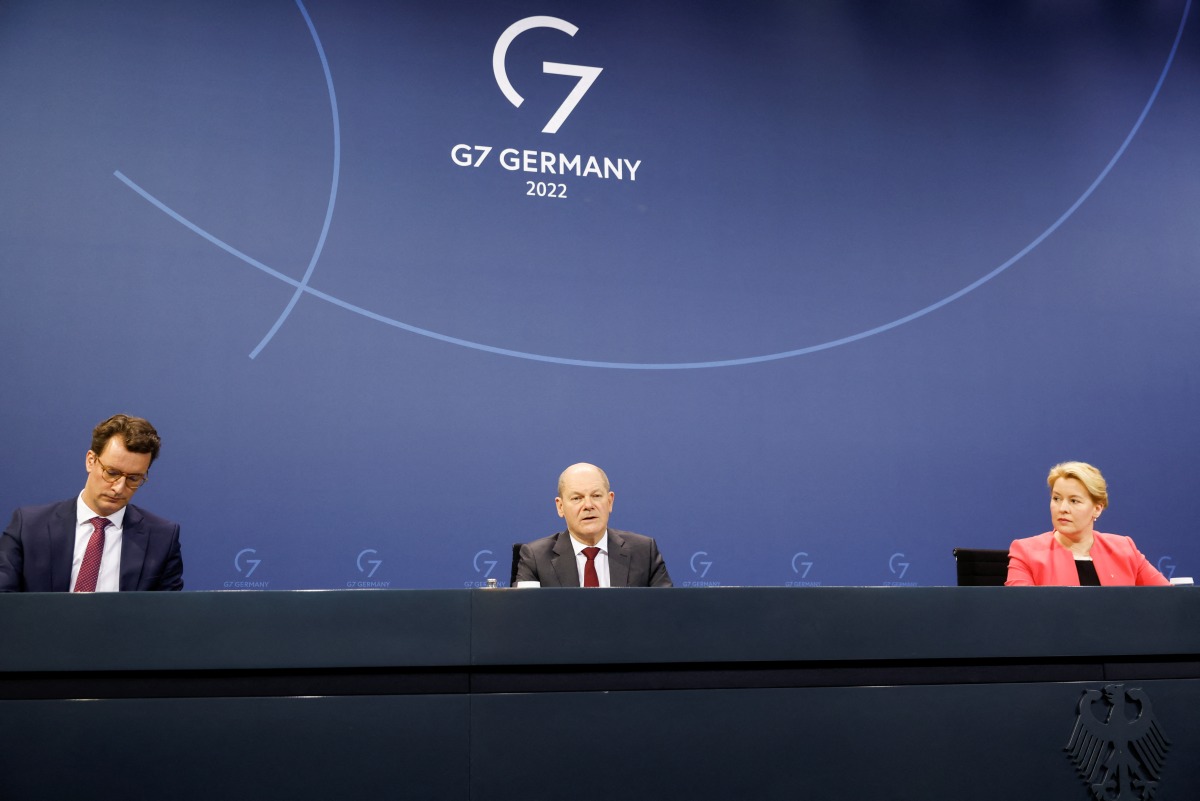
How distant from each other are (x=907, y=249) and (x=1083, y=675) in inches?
103

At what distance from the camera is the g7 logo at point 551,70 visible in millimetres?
3896

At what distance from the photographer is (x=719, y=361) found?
3.98 metres

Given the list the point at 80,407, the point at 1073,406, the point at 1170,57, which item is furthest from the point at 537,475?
the point at 1170,57

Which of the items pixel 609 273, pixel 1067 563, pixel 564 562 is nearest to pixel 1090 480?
pixel 1067 563

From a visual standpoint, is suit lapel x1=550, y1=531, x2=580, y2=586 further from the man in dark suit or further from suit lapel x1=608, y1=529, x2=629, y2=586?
suit lapel x1=608, y1=529, x2=629, y2=586

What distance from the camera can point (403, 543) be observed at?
3584 millimetres

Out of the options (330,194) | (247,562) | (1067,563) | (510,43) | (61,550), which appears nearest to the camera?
(61,550)

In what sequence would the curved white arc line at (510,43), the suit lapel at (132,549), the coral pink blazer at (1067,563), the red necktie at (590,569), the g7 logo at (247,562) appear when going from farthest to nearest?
the curved white arc line at (510,43) → the g7 logo at (247,562) → the red necktie at (590,569) → the coral pink blazer at (1067,563) → the suit lapel at (132,549)

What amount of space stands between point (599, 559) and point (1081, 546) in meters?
1.56

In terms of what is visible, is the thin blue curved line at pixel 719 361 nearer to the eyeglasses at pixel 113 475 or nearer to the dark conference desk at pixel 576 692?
the eyeglasses at pixel 113 475

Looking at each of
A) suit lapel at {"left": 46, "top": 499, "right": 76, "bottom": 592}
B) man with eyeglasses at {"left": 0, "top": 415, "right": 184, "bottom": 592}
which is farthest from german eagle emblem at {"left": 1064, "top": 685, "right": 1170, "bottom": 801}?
suit lapel at {"left": 46, "top": 499, "right": 76, "bottom": 592}

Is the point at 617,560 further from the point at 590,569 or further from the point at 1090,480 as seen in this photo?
the point at 1090,480

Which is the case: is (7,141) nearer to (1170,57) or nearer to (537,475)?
(537,475)

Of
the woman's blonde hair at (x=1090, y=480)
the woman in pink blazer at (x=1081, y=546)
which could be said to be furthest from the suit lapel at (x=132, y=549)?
the woman's blonde hair at (x=1090, y=480)
